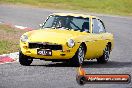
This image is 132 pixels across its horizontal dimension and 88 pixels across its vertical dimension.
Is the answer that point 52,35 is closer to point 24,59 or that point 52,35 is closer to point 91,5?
point 24,59

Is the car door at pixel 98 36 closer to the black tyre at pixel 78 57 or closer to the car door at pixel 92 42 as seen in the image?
the car door at pixel 92 42

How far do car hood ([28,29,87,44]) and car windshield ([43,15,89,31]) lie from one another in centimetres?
56

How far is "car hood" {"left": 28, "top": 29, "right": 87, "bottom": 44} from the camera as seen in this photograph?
1455 centimetres

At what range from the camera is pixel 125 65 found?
15.8 metres

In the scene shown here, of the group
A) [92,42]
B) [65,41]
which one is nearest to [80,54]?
[65,41]

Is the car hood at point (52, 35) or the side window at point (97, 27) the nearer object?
the car hood at point (52, 35)

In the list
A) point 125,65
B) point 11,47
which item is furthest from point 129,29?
point 125,65

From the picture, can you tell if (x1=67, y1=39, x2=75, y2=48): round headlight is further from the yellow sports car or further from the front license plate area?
the front license plate area

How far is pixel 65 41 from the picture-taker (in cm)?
1453

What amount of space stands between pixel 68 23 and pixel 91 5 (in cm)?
3901

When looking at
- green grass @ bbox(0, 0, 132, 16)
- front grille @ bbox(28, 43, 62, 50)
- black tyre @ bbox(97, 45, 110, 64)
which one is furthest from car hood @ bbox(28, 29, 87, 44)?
green grass @ bbox(0, 0, 132, 16)

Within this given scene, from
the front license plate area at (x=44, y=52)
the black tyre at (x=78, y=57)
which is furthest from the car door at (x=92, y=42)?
the front license plate area at (x=44, y=52)

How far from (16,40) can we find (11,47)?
2.53 m

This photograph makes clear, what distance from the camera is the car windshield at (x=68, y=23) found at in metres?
16.1
